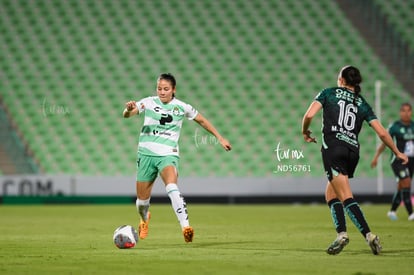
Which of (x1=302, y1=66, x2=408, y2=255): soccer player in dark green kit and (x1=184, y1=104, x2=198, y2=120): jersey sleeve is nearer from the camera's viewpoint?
(x1=302, y1=66, x2=408, y2=255): soccer player in dark green kit

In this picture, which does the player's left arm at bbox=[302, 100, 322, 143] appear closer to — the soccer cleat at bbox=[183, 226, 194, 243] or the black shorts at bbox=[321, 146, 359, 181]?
the black shorts at bbox=[321, 146, 359, 181]

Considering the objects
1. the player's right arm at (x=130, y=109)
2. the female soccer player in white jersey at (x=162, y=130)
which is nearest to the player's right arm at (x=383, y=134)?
the female soccer player in white jersey at (x=162, y=130)

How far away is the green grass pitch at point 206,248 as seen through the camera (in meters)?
7.91

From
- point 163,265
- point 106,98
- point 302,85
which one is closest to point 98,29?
point 106,98

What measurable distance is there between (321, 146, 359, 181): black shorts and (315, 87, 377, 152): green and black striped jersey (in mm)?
61

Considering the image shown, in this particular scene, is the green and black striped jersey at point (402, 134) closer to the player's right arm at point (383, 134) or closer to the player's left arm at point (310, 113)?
the player's right arm at point (383, 134)

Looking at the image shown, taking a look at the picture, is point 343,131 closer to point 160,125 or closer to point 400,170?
point 160,125

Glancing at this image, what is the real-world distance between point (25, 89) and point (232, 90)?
21.6 feet

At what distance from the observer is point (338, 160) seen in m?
9.49

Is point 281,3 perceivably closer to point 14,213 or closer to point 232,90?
point 232,90

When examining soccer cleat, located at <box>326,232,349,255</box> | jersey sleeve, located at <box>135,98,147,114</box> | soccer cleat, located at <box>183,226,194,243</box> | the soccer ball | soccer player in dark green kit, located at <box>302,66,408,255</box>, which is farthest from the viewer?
jersey sleeve, located at <box>135,98,147,114</box>

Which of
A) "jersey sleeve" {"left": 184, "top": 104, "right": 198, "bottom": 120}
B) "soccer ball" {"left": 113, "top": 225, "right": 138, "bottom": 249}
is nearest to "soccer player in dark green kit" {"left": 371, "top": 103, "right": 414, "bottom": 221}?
"jersey sleeve" {"left": 184, "top": 104, "right": 198, "bottom": 120}

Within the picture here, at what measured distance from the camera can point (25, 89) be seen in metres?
27.0

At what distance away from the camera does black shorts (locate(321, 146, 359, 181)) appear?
9477 mm
